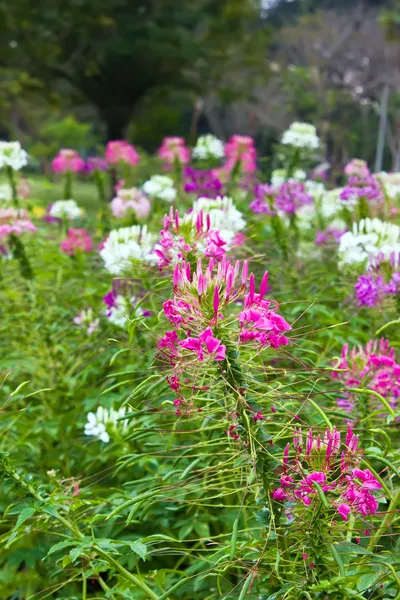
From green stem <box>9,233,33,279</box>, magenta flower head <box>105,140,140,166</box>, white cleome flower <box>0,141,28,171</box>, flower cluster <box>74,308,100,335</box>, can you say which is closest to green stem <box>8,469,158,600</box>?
flower cluster <box>74,308,100,335</box>

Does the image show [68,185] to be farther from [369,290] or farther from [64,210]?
[369,290]

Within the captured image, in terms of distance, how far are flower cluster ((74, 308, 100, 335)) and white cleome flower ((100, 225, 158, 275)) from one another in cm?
41

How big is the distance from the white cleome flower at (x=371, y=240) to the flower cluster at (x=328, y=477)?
3.69 feet

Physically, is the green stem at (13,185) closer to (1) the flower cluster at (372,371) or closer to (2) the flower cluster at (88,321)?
(2) the flower cluster at (88,321)

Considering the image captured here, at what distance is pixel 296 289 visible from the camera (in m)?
2.90

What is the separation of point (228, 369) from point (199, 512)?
108cm

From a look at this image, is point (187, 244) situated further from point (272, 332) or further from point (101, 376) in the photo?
point (101, 376)

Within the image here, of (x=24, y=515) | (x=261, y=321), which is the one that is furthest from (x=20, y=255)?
(x=261, y=321)

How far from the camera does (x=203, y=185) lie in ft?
13.2

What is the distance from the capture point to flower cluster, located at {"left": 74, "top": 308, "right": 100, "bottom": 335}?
8.97ft

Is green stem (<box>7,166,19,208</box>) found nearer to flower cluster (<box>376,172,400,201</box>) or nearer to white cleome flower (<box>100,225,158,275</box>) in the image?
white cleome flower (<box>100,225,158,275</box>)

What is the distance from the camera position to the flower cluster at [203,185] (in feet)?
12.5

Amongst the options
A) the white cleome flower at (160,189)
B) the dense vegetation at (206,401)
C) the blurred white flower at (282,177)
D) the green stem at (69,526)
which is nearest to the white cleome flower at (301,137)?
the dense vegetation at (206,401)

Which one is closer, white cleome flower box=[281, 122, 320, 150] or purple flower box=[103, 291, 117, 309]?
purple flower box=[103, 291, 117, 309]
